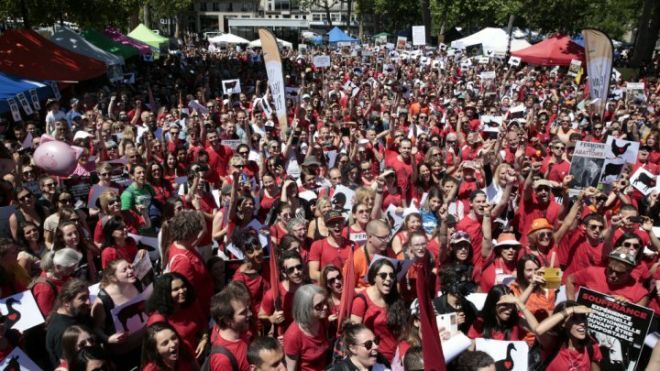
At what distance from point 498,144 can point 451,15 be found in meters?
58.4

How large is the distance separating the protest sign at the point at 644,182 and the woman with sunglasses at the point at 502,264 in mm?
3543

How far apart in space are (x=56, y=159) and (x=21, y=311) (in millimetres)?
3387

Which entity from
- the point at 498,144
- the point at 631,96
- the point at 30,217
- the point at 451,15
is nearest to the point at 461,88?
the point at 631,96

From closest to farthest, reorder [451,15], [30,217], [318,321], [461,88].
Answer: [318,321]
[30,217]
[461,88]
[451,15]

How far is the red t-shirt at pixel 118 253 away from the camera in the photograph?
4883mm

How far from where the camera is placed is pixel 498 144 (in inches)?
348

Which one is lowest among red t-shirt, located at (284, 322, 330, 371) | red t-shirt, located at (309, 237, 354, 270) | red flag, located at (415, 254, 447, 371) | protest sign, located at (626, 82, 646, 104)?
red t-shirt, located at (284, 322, 330, 371)

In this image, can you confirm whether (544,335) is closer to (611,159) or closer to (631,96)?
(611,159)

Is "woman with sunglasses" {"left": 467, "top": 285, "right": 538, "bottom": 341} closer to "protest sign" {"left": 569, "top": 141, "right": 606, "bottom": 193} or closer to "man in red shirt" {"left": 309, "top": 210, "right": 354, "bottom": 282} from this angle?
"man in red shirt" {"left": 309, "top": 210, "right": 354, "bottom": 282}

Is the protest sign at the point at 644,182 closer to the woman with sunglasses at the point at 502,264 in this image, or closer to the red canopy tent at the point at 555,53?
the woman with sunglasses at the point at 502,264

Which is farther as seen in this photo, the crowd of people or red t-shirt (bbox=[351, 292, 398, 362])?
red t-shirt (bbox=[351, 292, 398, 362])

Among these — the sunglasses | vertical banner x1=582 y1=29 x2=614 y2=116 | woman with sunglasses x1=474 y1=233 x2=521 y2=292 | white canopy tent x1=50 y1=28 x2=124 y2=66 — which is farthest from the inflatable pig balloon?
white canopy tent x1=50 y1=28 x2=124 y2=66

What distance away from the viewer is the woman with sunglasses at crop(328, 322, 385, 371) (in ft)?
11.1

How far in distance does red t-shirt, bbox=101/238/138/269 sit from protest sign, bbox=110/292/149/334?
903 millimetres
